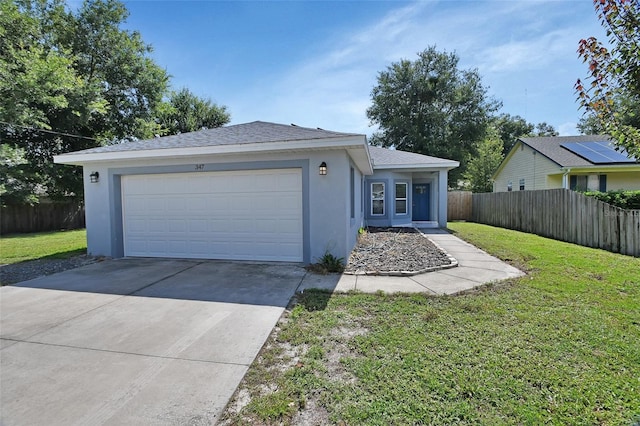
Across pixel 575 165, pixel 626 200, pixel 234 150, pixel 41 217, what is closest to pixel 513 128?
pixel 575 165

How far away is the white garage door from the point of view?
283 inches

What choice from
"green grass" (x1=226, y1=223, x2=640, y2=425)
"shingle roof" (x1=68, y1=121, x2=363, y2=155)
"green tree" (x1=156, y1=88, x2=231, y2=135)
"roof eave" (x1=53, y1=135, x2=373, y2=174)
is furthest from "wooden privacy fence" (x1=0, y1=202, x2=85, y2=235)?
"green grass" (x1=226, y1=223, x2=640, y2=425)

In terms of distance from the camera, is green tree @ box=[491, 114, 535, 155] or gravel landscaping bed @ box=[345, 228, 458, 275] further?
green tree @ box=[491, 114, 535, 155]

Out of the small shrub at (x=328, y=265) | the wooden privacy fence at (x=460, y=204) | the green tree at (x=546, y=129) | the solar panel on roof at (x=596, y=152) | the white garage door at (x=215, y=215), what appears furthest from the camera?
the green tree at (x=546, y=129)

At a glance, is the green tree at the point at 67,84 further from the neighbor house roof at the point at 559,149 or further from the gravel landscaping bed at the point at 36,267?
the neighbor house roof at the point at 559,149

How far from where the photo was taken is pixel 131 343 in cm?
337

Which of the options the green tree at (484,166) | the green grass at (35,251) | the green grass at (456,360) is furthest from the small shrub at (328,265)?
the green tree at (484,166)

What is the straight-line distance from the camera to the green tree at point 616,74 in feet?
7.88

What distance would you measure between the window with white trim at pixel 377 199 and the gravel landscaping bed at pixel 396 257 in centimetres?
378

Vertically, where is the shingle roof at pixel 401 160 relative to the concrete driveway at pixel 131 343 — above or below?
above

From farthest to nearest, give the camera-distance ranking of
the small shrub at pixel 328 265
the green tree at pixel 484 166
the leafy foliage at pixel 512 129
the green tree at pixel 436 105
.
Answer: the leafy foliage at pixel 512 129
the green tree at pixel 436 105
the green tree at pixel 484 166
the small shrub at pixel 328 265

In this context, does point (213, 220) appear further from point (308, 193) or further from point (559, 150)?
point (559, 150)

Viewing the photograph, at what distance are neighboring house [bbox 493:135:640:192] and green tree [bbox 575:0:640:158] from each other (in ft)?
49.8

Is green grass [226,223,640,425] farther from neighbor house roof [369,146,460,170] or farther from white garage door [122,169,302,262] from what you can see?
neighbor house roof [369,146,460,170]
